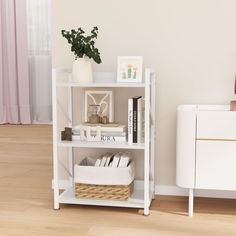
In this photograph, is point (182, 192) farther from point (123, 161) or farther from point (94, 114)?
point (94, 114)

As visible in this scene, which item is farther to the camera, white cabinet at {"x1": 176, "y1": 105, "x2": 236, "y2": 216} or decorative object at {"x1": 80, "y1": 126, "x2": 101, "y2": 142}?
decorative object at {"x1": 80, "y1": 126, "x2": 101, "y2": 142}

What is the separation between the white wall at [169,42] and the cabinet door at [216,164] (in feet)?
1.40

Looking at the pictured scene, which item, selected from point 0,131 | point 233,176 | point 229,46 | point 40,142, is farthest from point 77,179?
point 0,131

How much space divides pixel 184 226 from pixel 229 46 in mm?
1122

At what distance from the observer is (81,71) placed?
8.81 feet

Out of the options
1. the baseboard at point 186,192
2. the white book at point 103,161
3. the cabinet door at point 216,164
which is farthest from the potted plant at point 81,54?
the baseboard at point 186,192

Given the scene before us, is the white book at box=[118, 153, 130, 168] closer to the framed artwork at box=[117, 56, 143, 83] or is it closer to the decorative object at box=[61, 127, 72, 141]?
the decorative object at box=[61, 127, 72, 141]

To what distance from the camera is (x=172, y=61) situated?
2.90m

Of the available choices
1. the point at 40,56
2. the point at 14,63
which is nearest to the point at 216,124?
the point at 40,56

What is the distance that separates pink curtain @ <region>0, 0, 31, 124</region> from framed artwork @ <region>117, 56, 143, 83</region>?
3.32m

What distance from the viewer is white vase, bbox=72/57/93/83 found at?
2.69m

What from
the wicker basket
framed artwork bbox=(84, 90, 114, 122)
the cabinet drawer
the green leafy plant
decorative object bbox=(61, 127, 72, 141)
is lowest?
the wicker basket

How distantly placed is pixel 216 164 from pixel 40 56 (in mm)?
3788

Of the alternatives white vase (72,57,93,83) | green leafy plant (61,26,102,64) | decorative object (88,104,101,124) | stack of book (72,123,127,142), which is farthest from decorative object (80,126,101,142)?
green leafy plant (61,26,102,64)
